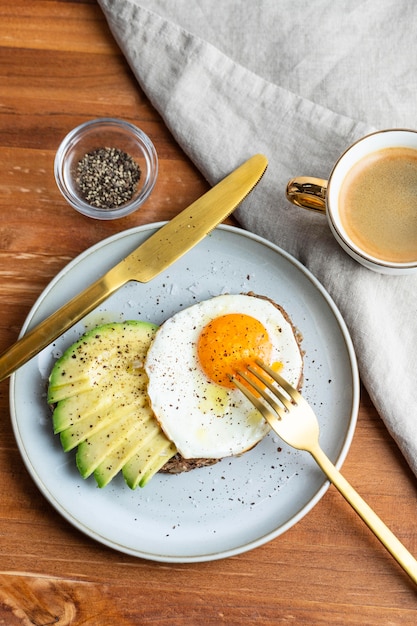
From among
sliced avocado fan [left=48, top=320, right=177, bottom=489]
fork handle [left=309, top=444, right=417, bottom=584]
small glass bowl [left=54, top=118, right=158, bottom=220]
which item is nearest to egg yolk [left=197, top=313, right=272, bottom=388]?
sliced avocado fan [left=48, top=320, right=177, bottom=489]

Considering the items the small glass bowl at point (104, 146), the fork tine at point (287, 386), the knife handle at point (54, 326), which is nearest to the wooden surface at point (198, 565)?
the small glass bowl at point (104, 146)

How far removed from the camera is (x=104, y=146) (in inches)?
107

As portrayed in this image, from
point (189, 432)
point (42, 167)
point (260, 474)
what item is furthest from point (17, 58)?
point (260, 474)

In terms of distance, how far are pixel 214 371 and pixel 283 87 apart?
1104 millimetres

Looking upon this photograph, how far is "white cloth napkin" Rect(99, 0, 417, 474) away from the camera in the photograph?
8.41 feet

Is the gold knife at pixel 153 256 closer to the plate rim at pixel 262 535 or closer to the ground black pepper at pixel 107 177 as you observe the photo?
the plate rim at pixel 262 535

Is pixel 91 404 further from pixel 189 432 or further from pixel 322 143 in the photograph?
pixel 322 143

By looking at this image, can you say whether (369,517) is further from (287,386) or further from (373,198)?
(373,198)

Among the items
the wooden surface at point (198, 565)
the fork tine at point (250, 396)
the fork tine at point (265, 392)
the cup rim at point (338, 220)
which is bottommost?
the wooden surface at point (198, 565)

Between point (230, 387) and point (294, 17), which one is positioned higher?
point (294, 17)

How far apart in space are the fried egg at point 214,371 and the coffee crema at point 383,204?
39 cm

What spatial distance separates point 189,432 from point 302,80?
4.40ft

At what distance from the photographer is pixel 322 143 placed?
2598 mm

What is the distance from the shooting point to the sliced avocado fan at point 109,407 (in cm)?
231
